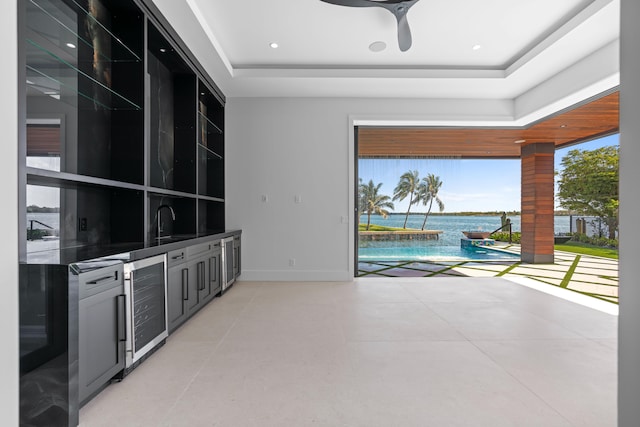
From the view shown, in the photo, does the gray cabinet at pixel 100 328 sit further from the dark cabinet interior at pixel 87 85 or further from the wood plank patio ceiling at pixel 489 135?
the wood plank patio ceiling at pixel 489 135

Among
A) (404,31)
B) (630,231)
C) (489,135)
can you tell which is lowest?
(630,231)

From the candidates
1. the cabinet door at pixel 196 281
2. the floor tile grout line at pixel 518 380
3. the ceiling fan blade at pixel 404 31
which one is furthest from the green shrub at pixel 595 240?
the cabinet door at pixel 196 281

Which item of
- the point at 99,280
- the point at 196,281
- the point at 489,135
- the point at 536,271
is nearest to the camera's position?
the point at 99,280

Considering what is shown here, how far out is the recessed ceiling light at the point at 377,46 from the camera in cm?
393

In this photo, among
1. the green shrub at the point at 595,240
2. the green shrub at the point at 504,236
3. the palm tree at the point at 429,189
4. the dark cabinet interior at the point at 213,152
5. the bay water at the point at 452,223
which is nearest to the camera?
the dark cabinet interior at the point at 213,152

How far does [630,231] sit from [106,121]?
10.7 feet

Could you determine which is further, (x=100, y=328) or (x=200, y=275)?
(x=200, y=275)

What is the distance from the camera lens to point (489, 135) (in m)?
6.39

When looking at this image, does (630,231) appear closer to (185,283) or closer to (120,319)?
(120,319)

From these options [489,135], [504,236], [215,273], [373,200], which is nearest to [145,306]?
[215,273]

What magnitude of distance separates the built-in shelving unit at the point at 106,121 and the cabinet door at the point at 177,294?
361 mm

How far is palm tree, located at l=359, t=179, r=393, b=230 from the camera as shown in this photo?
706 centimetres

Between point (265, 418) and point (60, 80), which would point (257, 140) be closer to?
point (60, 80)

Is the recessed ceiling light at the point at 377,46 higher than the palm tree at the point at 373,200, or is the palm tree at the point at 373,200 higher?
the recessed ceiling light at the point at 377,46
